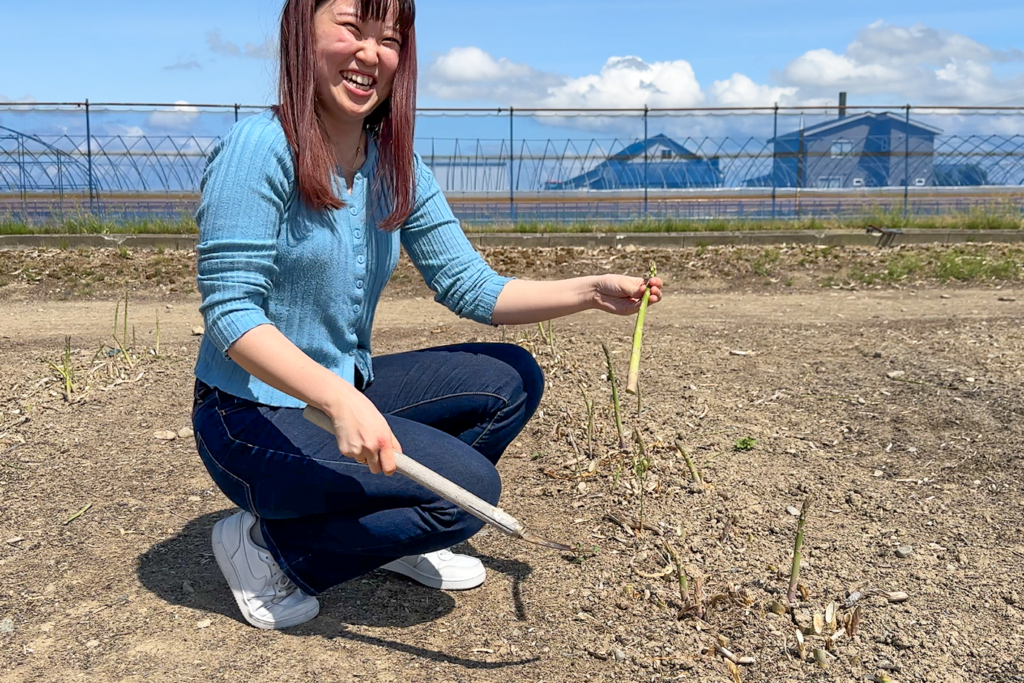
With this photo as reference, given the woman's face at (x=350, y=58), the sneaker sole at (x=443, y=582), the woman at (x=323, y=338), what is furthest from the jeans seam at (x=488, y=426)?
the woman's face at (x=350, y=58)

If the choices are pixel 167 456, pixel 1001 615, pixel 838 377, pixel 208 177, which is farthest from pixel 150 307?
pixel 1001 615

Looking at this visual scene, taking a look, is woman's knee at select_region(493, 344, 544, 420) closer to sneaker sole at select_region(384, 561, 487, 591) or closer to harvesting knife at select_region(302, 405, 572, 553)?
sneaker sole at select_region(384, 561, 487, 591)

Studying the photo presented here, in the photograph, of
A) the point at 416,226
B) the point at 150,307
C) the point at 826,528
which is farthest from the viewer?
the point at 150,307

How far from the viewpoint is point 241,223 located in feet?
6.37

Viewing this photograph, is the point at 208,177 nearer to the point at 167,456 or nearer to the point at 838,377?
the point at 167,456

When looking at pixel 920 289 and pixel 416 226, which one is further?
pixel 920 289

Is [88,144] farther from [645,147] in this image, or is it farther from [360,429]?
[360,429]

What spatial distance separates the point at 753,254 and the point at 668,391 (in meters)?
4.97

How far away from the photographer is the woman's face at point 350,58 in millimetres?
2023

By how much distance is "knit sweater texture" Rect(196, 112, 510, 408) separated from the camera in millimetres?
1932

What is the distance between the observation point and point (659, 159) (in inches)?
492

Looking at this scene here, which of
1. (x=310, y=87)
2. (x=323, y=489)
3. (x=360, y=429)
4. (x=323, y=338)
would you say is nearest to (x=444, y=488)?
(x=360, y=429)

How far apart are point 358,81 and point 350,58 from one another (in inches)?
2.1

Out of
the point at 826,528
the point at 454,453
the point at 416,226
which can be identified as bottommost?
the point at 826,528
